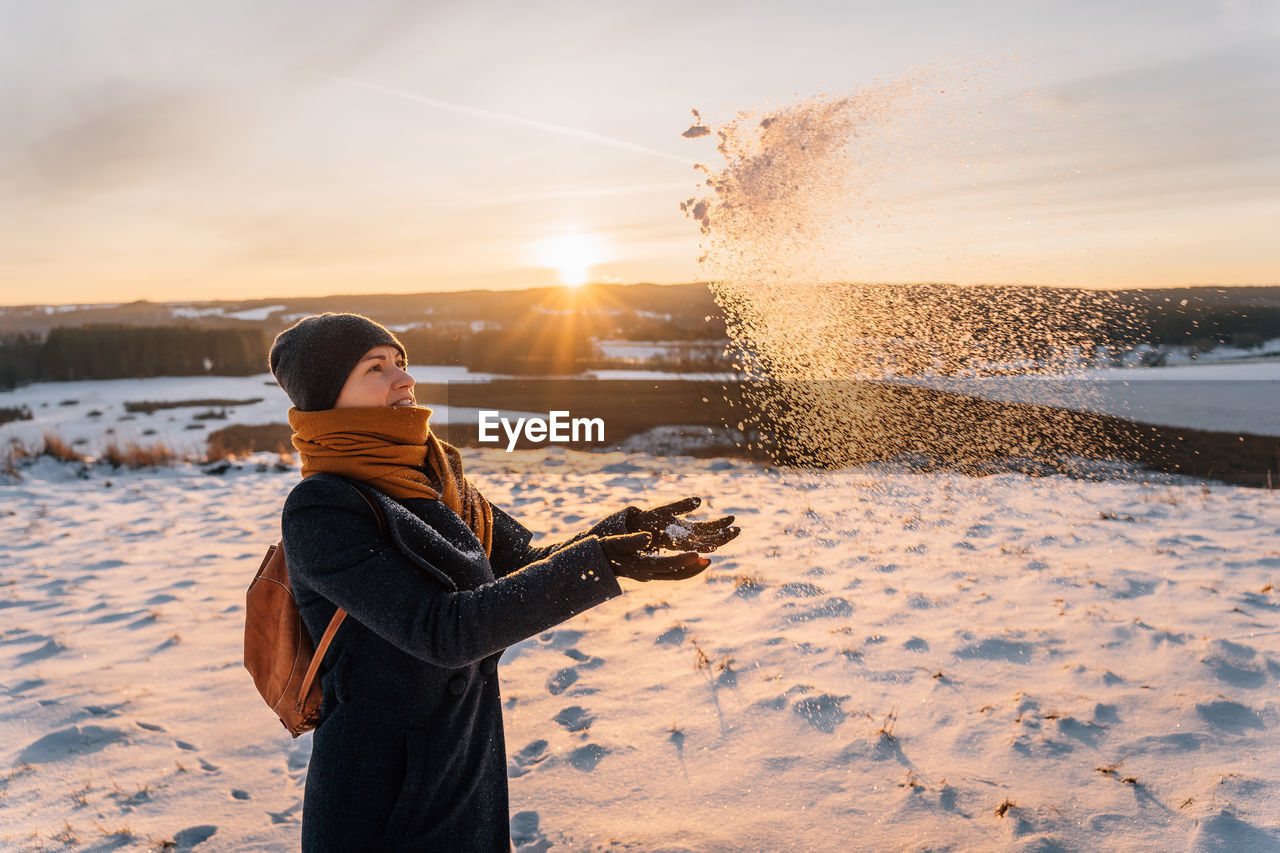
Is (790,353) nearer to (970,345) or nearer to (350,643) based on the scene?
(970,345)

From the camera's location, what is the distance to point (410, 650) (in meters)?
1.37

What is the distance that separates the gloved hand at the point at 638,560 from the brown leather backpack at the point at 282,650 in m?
0.75

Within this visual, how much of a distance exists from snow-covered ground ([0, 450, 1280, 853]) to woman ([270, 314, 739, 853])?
155 centimetres

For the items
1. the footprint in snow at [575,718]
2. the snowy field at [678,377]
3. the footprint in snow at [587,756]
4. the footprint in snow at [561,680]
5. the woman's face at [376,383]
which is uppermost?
the woman's face at [376,383]

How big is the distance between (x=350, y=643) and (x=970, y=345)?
10.4 meters

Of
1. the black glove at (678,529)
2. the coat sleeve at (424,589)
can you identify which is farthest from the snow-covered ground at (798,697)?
the coat sleeve at (424,589)

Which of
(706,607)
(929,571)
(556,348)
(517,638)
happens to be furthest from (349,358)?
(556,348)

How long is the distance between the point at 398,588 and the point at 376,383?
525 mm

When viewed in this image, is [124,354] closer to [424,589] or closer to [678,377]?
[678,377]

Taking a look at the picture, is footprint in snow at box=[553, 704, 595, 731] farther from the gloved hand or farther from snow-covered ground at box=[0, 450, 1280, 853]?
the gloved hand

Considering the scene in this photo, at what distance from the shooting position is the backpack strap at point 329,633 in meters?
1.48

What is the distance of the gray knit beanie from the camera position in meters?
1.62

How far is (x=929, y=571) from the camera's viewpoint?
18.3ft

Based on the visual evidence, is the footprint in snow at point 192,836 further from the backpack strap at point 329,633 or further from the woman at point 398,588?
the backpack strap at point 329,633
